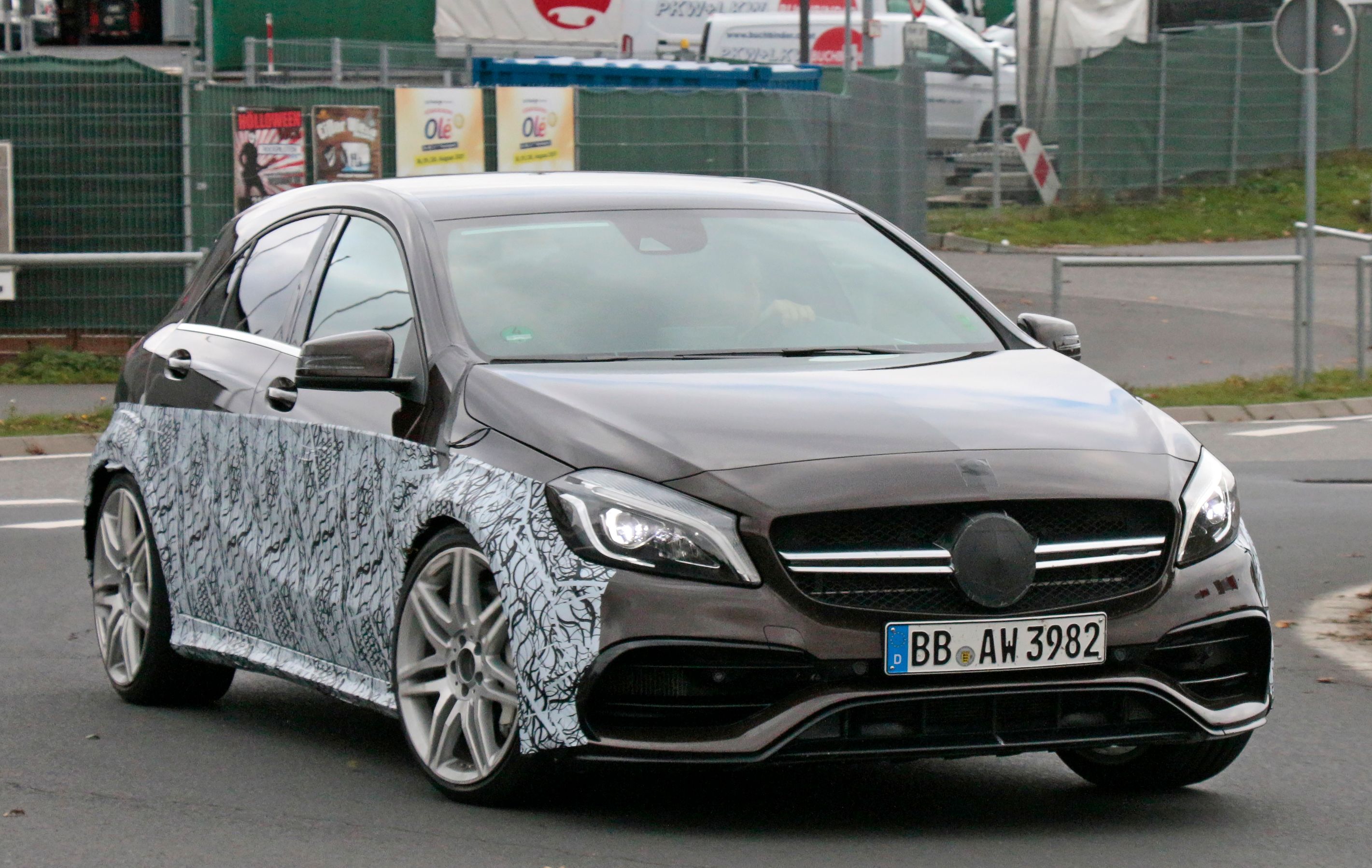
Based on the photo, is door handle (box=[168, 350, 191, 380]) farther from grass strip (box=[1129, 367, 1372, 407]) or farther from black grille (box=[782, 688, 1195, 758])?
grass strip (box=[1129, 367, 1372, 407])

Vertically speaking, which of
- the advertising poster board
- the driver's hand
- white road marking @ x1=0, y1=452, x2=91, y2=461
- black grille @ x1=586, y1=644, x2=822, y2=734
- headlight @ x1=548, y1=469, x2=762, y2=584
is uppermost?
the advertising poster board

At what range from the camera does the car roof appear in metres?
6.55

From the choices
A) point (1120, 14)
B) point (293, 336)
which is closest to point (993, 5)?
point (1120, 14)

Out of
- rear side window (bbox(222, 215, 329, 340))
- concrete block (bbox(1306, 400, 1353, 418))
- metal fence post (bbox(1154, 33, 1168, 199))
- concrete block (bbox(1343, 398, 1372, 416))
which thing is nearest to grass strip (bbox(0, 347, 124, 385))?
concrete block (bbox(1306, 400, 1353, 418))

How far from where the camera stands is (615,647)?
199 inches

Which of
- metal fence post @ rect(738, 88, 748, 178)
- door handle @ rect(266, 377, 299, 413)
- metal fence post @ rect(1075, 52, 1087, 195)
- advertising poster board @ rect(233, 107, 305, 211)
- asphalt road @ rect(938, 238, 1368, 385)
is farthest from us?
metal fence post @ rect(1075, 52, 1087, 195)

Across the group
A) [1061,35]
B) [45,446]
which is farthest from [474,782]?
[1061,35]

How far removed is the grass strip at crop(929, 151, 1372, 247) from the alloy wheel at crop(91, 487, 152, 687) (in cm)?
2290

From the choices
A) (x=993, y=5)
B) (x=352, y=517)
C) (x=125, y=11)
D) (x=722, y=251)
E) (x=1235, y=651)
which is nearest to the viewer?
(x=1235, y=651)

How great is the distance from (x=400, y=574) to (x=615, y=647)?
901 millimetres

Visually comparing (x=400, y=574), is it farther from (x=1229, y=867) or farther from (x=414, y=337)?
(x=1229, y=867)

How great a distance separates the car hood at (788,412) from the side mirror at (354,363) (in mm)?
276

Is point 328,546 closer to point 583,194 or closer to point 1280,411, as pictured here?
point 583,194

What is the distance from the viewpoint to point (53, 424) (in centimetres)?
1622
